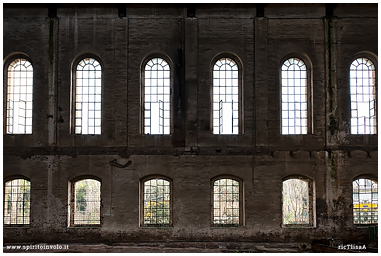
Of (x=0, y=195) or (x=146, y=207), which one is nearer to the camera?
(x=0, y=195)

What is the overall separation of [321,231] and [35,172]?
10886 millimetres

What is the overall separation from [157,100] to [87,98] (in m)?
2.75

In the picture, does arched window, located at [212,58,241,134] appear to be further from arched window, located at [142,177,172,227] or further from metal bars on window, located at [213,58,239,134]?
arched window, located at [142,177,172,227]

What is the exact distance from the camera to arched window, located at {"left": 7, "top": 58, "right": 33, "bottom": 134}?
503 inches

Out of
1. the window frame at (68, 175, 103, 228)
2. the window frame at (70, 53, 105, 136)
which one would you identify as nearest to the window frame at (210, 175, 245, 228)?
the window frame at (68, 175, 103, 228)

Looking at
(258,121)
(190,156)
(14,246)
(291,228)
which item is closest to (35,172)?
(14,246)

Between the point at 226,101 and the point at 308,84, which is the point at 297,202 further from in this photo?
the point at 226,101

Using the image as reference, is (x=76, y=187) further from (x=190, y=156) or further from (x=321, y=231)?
(x=321, y=231)

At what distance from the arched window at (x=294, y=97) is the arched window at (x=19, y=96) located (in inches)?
391

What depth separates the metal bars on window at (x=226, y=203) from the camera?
12.4 meters

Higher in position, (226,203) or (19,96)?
(19,96)

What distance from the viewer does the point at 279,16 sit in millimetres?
12781

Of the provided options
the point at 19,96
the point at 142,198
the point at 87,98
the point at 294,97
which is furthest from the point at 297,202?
the point at 19,96

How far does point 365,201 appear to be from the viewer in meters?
12.5
